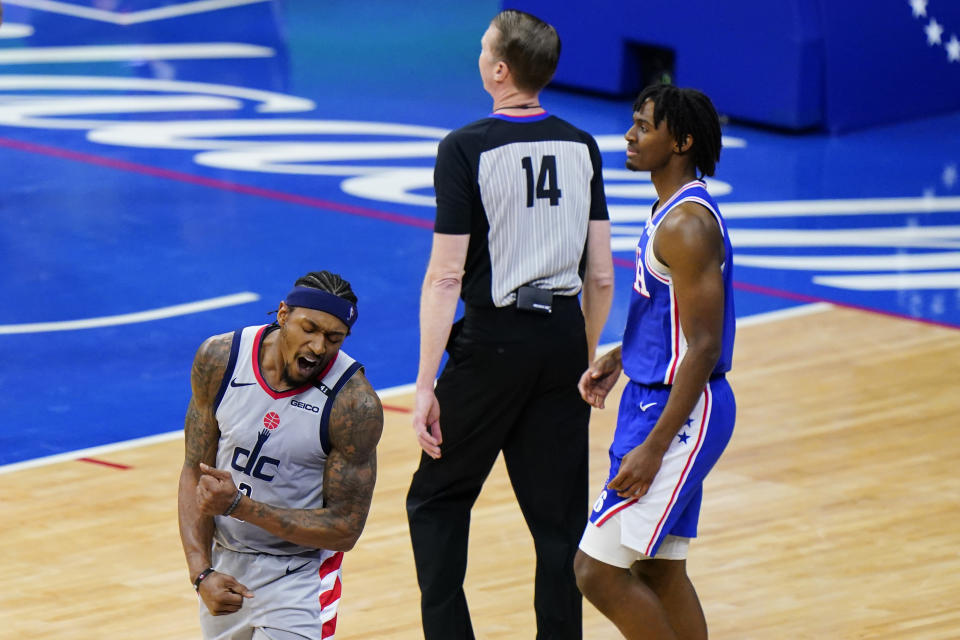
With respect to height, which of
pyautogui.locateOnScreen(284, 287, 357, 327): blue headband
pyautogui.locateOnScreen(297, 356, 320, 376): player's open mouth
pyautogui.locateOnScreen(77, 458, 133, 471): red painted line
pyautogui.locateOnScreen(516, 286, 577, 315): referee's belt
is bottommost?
pyautogui.locateOnScreen(77, 458, 133, 471): red painted line

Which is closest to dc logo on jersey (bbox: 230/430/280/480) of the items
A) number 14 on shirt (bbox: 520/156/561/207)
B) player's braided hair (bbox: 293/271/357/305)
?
player's braided hair (bbox: 293/271/357/305)

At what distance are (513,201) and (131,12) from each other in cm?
1573

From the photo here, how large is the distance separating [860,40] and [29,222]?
23.6ft

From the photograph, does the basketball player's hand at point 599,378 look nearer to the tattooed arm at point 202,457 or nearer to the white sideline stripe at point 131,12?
the tattooed arm at point 202,457

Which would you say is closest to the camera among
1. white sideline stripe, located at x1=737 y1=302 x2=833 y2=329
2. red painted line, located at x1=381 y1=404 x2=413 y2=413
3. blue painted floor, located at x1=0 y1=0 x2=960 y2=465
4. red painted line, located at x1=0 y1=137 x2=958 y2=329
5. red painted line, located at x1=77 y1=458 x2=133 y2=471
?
red painted line, located at x1=77 y1=458 x2=133 y2=471

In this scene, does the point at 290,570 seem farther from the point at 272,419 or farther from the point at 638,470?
the point at 638,470

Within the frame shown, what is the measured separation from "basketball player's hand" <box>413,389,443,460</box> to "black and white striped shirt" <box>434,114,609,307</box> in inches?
13.1

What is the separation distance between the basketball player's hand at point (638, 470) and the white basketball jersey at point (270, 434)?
764mm

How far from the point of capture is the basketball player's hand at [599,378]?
4812 mm

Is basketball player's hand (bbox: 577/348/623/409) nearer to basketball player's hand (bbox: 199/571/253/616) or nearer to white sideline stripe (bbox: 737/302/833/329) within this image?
basketball player's hand (bbox: 199/571/253/616)

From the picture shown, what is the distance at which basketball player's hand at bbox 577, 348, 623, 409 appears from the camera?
4.81 meters

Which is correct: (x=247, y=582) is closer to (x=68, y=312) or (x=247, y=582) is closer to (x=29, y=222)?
(x=68, y=312)

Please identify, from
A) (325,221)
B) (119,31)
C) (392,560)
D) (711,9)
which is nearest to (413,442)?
(392,560)

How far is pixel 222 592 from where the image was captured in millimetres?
4156
